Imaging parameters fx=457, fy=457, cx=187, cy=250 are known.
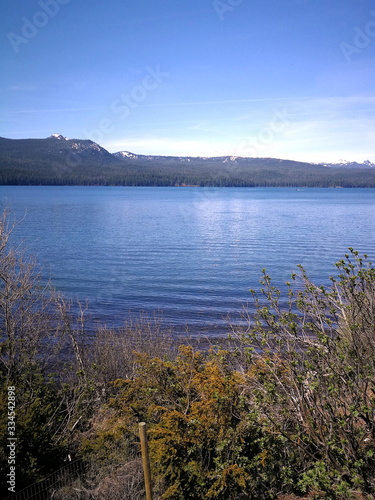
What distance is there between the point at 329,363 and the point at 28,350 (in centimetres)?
878

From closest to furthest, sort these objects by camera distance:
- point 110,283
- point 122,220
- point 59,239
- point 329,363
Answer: point 329,363 → point 110,283 → point 59,239 → point 122,220

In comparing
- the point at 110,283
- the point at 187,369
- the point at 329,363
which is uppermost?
the point at 329,363

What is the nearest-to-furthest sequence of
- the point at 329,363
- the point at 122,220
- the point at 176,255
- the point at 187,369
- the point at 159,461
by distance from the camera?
the point at 329,363 → the point at 159,461 → the point at 187,369 → the point at 176,255 → the point at 122,220

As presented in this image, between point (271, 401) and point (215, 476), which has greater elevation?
point (271, 401)

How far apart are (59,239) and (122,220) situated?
23560 millimetres

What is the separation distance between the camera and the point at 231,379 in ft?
26.8

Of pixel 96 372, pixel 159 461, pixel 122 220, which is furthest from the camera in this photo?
pixel 122 220

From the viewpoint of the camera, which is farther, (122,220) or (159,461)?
(122,220)

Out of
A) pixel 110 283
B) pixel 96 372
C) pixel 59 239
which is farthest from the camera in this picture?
pixel 59 239

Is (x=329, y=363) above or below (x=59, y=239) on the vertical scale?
above

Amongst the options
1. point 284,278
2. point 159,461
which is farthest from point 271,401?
point 284,278

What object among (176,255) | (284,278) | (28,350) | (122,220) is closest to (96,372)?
(28,350)

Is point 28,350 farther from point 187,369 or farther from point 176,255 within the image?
point 176,255

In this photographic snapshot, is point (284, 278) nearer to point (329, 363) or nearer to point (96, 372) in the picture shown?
point (96, 372)
